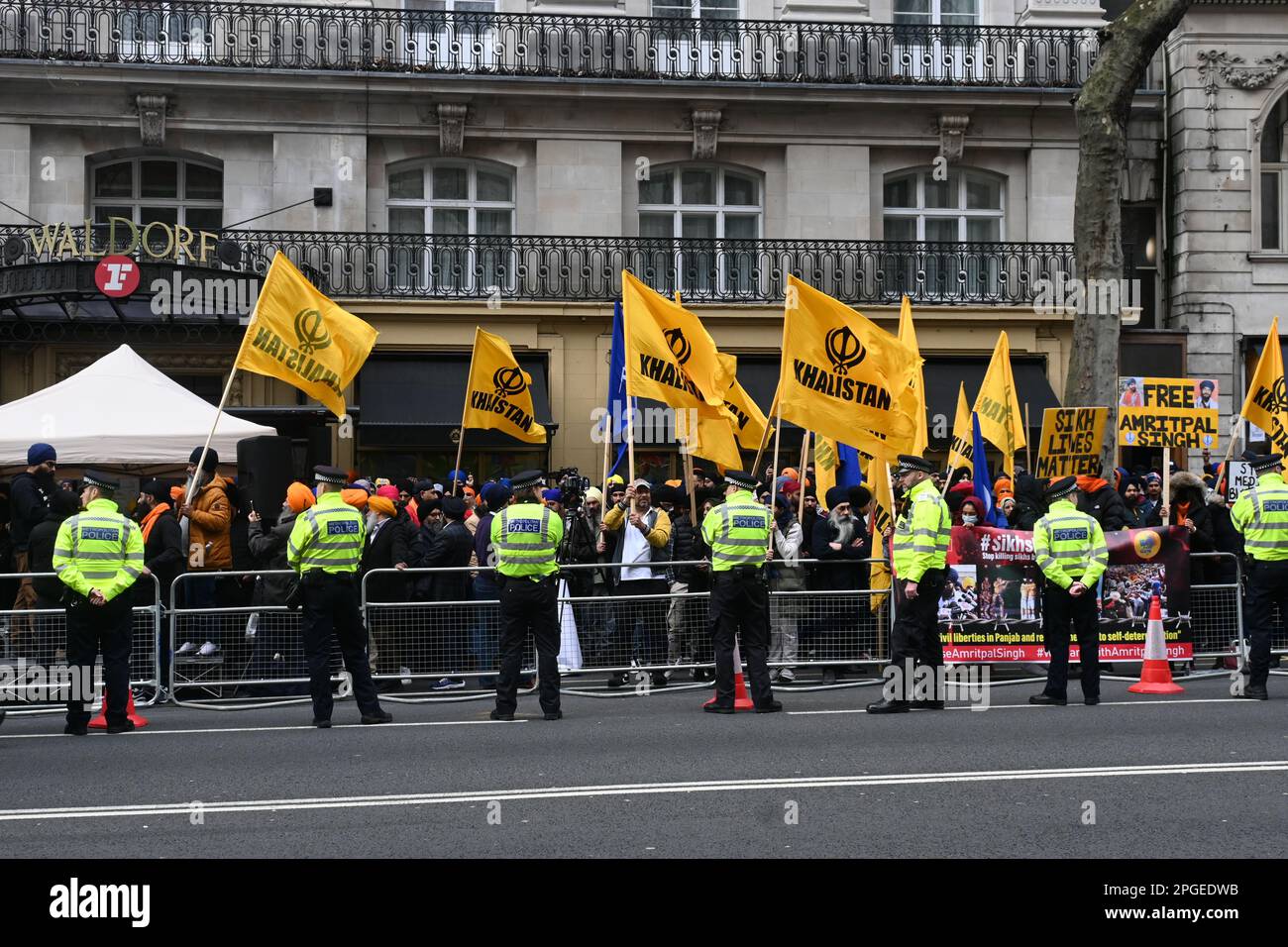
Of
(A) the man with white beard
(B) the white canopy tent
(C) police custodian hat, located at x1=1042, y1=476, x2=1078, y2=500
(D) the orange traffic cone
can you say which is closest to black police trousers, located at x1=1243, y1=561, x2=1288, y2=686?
(D) the orange traffic cone

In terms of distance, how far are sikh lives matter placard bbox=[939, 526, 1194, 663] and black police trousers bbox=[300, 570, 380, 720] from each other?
181 inches

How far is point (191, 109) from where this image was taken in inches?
962

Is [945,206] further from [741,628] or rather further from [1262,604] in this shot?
[741,628]

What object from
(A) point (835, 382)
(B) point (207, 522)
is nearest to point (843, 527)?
(A) point (835, 382)

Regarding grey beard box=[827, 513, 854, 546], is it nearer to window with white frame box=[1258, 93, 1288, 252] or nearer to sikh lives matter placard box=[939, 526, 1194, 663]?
sikh lives matter placard box=[939, 526, 1194, 663]

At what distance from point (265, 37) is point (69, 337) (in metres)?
5.10

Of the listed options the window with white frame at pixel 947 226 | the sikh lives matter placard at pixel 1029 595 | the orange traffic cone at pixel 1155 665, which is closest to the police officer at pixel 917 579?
the sikh lives matter placard at pixel 1029 595

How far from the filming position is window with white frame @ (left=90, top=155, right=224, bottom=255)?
81.8ft

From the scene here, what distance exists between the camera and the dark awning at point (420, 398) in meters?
23.5

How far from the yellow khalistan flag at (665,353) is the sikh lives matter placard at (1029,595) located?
2.73 meters

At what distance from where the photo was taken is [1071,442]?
16.6 meters

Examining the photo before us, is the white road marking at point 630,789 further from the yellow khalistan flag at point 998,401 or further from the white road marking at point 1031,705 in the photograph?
the yellow khalistan flag at point 998,401

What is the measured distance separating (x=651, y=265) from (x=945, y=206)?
4896 millimetres
